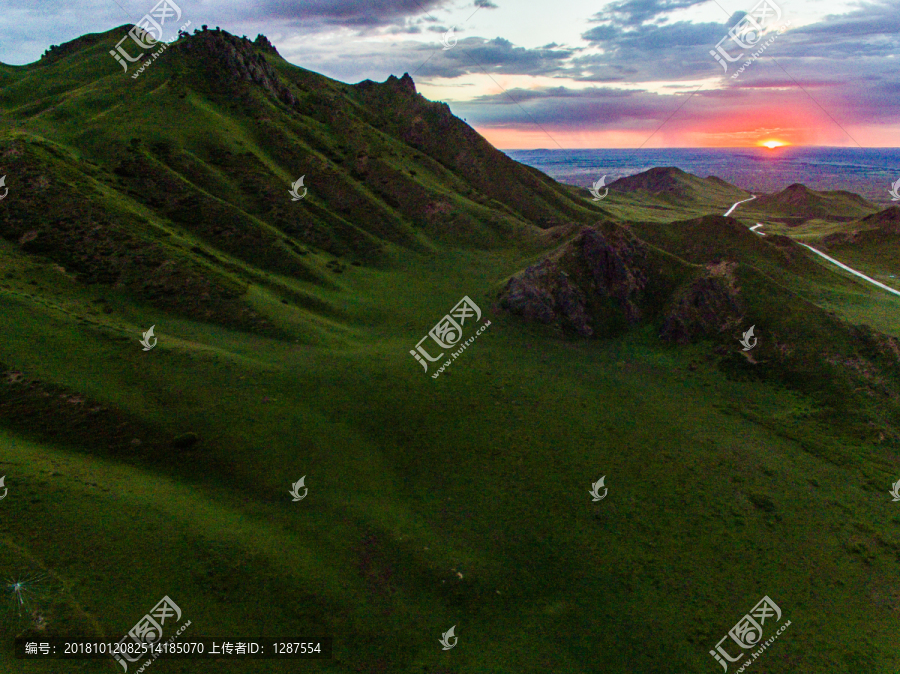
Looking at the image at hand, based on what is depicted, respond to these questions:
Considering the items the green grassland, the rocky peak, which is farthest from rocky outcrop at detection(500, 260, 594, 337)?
the rocky peak

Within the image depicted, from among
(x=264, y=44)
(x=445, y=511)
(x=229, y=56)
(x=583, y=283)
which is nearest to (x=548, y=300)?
(x=583, y=283)

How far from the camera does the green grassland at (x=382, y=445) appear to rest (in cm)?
3622

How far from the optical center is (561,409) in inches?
2687

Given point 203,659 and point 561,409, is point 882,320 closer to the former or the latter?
point 561,409

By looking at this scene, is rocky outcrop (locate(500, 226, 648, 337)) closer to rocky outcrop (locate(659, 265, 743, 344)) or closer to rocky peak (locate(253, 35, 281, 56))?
rocky outcrop (locate(659, 265, 743, 344))

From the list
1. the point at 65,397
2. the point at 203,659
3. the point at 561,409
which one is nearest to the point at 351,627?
the point at 203,659

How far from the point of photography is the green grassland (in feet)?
119

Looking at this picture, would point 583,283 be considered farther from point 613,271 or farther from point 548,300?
point 548,300

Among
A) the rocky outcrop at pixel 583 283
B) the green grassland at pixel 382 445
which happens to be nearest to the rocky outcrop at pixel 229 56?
the green grassland at pixel 382 445

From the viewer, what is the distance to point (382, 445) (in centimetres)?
5631

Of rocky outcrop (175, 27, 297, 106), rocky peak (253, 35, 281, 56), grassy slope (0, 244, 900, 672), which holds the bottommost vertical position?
grassy slope (0, 244, 900, 672)

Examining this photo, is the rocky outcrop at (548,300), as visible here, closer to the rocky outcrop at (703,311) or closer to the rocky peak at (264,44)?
the rocky outcrop at (703,311)

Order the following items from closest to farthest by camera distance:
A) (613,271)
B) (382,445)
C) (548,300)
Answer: (382,445) → (548,300) → (613,271)

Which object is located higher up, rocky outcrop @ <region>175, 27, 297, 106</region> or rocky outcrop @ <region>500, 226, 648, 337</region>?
rocky outcrop @ <region>175, 27, 297, 106</region>
